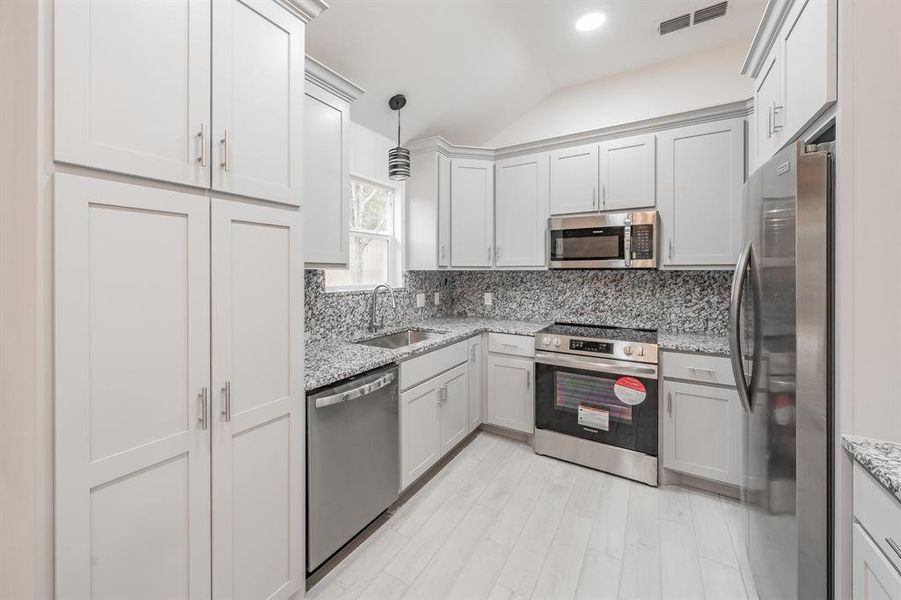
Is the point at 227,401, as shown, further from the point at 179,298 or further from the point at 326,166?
the point at 326,166

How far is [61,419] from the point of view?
0.94 meters

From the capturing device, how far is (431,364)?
253 cm

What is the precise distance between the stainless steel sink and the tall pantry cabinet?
50.1 inches

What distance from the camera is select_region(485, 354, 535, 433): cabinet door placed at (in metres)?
3.00

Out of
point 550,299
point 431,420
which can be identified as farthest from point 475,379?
point 550,299

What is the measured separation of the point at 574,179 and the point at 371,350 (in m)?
2.08

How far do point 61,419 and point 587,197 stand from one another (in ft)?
10.1

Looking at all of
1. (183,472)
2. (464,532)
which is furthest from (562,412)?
(183,472)

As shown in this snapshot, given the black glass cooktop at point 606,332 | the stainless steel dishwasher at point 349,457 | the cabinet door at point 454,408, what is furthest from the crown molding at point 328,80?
the black glass cooktop at point 606,332

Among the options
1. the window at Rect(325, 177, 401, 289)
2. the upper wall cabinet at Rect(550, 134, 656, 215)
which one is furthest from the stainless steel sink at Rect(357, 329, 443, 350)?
the upper wall cabinet at Rect(550, 134, 656, 215)

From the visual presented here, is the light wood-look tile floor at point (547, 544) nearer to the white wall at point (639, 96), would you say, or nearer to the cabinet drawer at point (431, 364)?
the cabinet drawer at point (431, 364)

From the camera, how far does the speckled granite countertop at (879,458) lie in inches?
31.9

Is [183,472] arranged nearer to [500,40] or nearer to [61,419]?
[61,419]

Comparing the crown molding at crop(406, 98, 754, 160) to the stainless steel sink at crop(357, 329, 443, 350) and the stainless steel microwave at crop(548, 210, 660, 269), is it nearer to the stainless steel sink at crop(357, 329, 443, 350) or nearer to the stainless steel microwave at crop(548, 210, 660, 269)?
the stainless steel microwave at crop(548, 210, 660, 269)
